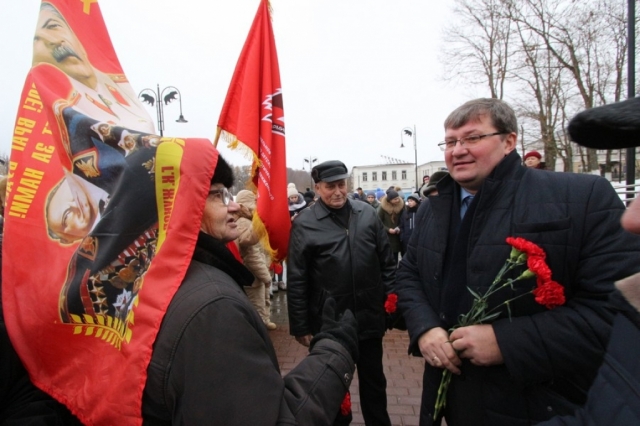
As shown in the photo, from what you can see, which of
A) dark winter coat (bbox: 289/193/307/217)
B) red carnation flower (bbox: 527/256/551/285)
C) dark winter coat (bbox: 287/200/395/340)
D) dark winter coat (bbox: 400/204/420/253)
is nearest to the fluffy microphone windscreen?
red carnation flower (bbox: 527/256/551/285)

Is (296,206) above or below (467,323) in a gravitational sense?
above

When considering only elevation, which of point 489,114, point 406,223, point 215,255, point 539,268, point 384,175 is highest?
point 384,175

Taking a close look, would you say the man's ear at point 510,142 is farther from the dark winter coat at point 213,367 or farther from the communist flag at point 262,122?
the communist flag at point 262,122

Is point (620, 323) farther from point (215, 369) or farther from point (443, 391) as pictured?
point (443, 391)

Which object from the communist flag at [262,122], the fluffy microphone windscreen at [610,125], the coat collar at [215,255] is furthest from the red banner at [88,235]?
the communist flag at [262,122]

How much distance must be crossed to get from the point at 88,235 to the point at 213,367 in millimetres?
623

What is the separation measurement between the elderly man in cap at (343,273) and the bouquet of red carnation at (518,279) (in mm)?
1356

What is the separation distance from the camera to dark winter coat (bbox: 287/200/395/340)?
308 cm

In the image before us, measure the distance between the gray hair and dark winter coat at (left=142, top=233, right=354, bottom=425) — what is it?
1407 mm

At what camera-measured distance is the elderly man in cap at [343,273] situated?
10.1 feet

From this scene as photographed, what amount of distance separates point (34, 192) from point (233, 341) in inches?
38.7

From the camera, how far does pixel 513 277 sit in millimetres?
1671

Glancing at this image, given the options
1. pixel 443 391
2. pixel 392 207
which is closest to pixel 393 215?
pixel 392 207

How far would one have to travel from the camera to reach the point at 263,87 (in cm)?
309
